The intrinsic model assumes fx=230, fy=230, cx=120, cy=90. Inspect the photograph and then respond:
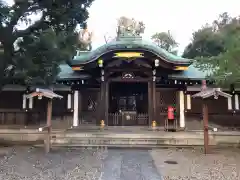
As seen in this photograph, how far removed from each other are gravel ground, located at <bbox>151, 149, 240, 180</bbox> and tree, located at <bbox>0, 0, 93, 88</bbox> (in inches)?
260

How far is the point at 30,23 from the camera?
9.73 metres

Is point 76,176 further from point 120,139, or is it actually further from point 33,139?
point 33,139

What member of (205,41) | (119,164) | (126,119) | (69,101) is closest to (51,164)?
(119,164)

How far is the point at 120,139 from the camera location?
10570mm

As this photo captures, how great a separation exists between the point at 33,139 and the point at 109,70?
18.6 ft

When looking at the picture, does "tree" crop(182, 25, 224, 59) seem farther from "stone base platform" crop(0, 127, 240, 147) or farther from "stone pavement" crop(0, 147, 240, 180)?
"stone pavement" crop(0, 147, 240, 180)

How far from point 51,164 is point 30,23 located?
19.5 ft

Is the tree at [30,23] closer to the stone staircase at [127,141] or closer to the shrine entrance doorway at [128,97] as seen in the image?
the stone staircase at [127,141]

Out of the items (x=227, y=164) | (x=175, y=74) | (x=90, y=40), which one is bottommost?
(x=227, y=164)

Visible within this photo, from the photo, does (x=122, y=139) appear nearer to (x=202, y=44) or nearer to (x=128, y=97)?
(x=128, y=97)

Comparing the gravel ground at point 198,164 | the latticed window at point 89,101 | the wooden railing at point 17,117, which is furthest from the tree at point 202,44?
the wooden railing at point 17,117

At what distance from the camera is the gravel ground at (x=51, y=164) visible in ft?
20.1

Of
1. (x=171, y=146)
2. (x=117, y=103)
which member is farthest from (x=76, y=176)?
(x=117, y=103)

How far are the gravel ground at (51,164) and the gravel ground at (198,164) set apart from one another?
2.04 meters
